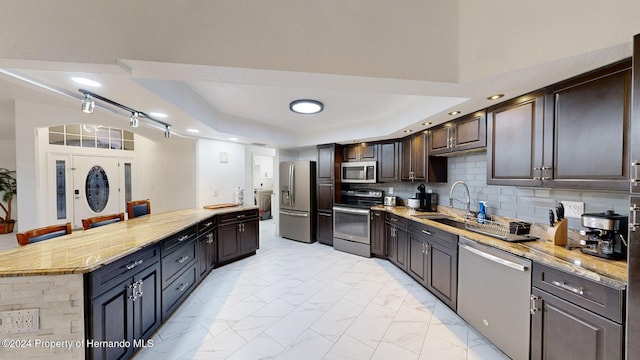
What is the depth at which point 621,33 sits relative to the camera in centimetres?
115

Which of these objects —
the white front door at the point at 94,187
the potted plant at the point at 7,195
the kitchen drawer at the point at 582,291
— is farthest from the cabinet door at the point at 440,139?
the potted plant at the point at 7,195

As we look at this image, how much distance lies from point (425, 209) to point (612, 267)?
7.73 feet

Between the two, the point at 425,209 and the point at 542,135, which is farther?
the point at 425,209

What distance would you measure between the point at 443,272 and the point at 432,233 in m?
0.42

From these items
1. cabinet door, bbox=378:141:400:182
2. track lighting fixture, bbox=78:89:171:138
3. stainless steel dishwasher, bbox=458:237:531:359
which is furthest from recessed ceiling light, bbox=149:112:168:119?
stainless steel dishwasher, bbox=458:237:531:359

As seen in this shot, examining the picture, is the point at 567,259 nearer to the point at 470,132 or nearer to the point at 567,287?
the point at 567,287

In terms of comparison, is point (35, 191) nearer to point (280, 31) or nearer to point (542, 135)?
point (280, 31)

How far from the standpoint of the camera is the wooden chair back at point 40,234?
180cm

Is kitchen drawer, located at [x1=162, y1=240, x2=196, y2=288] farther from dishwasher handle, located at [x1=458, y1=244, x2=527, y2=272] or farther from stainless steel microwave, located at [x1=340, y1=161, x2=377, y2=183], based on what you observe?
stainless steel microwave, located at [x1=340, y1=161, x2=377, y2=183]

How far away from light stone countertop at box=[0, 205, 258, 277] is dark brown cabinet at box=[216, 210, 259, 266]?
3.86 feet

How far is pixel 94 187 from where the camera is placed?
5953mm

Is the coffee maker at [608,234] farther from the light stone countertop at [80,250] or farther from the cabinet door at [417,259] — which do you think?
the light stone countertop at [80,250]

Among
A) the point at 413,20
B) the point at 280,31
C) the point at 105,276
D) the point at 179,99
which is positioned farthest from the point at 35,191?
the point at 413,20

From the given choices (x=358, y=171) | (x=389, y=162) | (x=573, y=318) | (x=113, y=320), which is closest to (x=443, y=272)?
(x=573, y=318)
